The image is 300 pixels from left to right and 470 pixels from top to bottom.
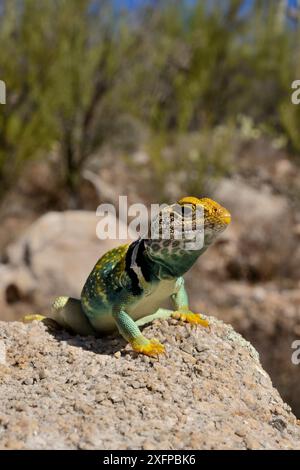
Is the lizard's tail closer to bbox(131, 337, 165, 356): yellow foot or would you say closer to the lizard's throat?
bbox(131, 337, 165, 356): yellow foot

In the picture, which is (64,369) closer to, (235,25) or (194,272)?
(194,272)

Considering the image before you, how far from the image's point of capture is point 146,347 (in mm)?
3184

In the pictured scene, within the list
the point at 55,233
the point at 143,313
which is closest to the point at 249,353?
the point at 143,313

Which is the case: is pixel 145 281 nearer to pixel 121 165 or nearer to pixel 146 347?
pixel 146 347

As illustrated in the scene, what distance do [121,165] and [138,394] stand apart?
12.4 metres

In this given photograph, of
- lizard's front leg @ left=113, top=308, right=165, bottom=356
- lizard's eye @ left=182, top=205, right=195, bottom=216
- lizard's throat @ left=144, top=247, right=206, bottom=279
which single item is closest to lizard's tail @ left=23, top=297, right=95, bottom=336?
lizard's front leg @ left=113, top=308, right=165, bottom=356

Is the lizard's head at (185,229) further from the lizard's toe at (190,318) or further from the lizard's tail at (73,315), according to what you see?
the lizard's tail at (73,315)

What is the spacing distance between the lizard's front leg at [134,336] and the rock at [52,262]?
386 cm

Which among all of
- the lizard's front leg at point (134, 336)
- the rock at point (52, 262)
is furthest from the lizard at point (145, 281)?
the rock at point (52, 262)

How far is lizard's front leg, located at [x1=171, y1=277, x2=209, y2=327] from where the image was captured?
11.5 ft

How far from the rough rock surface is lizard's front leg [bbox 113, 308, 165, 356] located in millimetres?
45

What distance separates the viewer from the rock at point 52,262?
7207 millimetres

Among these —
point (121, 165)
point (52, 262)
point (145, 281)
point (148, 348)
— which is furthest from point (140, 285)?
point (121, 165)

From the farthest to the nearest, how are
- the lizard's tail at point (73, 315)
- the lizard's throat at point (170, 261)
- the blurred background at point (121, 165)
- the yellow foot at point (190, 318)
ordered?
1. the blurred background at point (121, 165)
2. the lizard's tail at point (73, 315)
3. the yellow foot at point (190, 318)
4. the lizard's throat at point (170, 261)
